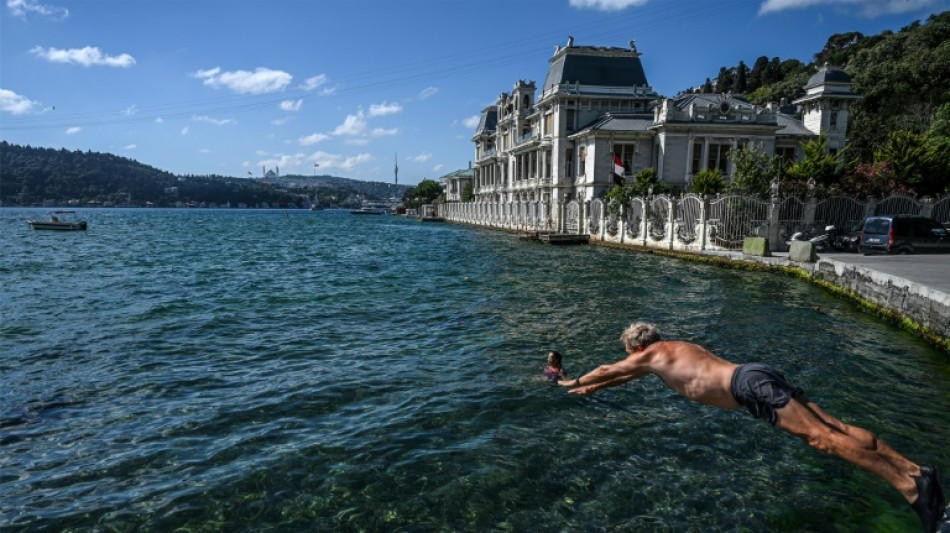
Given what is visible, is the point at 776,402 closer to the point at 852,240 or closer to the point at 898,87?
the point at 852,240

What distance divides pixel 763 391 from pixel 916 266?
16.0 metres

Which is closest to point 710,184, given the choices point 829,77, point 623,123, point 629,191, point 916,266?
point 629,191

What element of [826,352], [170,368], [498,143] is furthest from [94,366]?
[498,143]

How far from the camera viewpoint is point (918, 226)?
20.7 meters

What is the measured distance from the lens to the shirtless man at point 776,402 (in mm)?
4207

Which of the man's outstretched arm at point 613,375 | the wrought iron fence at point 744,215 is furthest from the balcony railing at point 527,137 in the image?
the man's outstretched arm at point 613,375

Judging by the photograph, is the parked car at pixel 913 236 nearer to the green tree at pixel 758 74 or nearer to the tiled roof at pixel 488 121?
the tiled roof at pixel 488 121

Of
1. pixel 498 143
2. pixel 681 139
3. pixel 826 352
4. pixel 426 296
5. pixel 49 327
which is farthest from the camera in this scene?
pixel 498 143

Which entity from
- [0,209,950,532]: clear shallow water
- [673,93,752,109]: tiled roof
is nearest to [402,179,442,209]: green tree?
[673,93,752,109]: tiled roof

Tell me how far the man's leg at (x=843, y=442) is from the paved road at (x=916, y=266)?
361 inches

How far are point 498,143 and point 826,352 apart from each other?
7249 centimetres

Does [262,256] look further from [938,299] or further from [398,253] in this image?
[938,299]

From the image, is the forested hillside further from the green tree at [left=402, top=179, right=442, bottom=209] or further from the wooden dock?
the green tree at [left=402, top=179, right=442, bottom=209]

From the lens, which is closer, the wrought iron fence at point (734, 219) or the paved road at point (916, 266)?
the paved road at point (916, 266)
